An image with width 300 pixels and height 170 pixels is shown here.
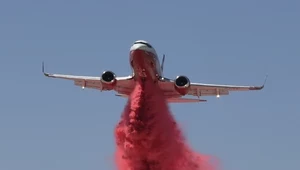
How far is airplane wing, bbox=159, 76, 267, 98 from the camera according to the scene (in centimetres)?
8244

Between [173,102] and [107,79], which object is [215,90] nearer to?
[173,102]

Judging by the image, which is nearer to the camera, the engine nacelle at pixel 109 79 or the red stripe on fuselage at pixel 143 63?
the red stripe on fuselage at pixel 143 63

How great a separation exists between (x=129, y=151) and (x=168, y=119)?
13.9 ft

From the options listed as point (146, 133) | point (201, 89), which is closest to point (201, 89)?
point (201, 89)

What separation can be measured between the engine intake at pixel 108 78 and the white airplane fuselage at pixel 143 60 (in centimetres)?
169

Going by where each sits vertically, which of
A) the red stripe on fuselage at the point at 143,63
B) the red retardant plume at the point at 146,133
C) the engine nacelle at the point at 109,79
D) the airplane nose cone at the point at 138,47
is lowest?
the red retardant plume at the point at 146,133

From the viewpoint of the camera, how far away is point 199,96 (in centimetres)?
8575

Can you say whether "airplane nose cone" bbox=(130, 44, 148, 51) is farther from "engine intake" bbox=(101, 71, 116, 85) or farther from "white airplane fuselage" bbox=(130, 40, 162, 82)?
"engine intake" bbox=(101, 71, 116, 85)

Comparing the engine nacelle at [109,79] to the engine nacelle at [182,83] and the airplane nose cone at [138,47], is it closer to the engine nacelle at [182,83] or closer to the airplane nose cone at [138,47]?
the airplane nose cone at [138,47]

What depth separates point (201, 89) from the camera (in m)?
84.8

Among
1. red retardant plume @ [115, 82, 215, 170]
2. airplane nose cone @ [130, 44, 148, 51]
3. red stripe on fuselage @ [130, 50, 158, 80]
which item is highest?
airplane nose cone @ [130, 44, 148, 51]

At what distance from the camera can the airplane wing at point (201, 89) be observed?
82438 millimetres

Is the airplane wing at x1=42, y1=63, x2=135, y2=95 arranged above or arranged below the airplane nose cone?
below

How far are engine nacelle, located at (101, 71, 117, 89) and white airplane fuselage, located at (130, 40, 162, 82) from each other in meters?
1.67
